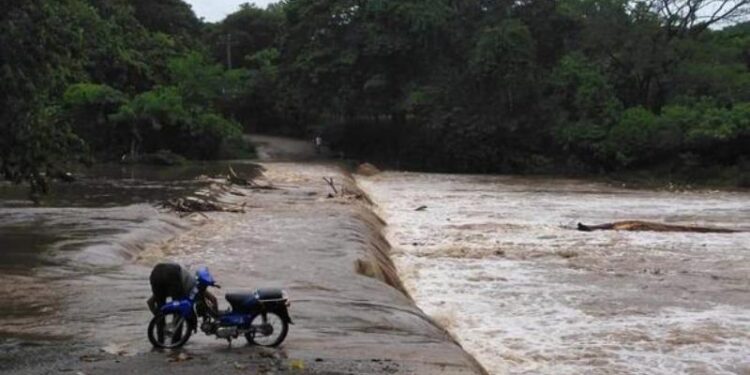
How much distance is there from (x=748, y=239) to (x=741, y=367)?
1085cm

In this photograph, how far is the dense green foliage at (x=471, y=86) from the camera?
41281 mm

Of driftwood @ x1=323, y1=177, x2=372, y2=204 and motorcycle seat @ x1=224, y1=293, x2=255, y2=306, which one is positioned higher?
motorcycle seat @ x1=224, y1=293, x2=255, y2=306

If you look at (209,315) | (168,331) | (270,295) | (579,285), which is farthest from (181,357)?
(579,285)

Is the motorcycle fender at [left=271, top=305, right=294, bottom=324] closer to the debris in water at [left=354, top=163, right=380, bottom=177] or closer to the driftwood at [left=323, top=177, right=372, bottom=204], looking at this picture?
the driftwood at [left=323, top=177, right=372, bottom=204]

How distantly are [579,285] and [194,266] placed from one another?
6399 mm

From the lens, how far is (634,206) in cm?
2700

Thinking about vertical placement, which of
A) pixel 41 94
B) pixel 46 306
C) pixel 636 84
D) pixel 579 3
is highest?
pixel 579 3

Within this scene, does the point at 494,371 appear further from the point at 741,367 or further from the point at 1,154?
the point at 1,154

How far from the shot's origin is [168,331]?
723 cm

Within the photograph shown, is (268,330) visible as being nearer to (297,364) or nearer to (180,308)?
(297,364)

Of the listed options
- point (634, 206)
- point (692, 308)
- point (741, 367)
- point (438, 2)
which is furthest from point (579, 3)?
point (741, 367)

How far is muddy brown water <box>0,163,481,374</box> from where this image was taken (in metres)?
7.20

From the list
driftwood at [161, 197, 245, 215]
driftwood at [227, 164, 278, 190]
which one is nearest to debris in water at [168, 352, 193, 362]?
driftwood at [161, 197, 245, 215]

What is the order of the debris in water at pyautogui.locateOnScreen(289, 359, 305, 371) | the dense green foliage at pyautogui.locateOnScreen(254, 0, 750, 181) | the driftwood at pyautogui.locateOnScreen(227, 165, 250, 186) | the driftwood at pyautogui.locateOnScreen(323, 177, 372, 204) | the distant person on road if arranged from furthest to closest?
the distant person on road < the dense green foliage at pyautogui.locateOnScreen(254, 0, 750, 181) < the driftwood at pyautogui.locateOnScreen(227, 165, 250, 186) < the driftwood at pyautogui.locateOnScreen(323, 177, 372, 204) < the debris in water at pyautogui.locateOnScreen(289, 359, 305, 371)
